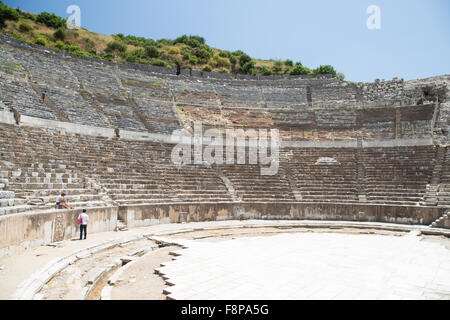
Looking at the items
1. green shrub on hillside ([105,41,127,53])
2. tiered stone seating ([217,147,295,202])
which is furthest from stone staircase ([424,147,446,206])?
green shrub on hillside ([105,41,127,53])

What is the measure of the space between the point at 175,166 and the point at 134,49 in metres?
26.3

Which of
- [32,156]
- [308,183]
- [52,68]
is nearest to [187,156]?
[308,183]

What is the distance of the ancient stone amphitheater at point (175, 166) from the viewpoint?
34.5ft

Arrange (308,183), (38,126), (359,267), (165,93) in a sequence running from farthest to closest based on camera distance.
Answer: (165,93)
(308,183)
(38,126)
(359,267)

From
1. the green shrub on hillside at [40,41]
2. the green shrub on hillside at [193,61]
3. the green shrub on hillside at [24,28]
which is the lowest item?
the green shrub on hillside at [40,41]

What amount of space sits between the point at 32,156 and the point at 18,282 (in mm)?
8009

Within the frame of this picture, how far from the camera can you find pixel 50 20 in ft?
120

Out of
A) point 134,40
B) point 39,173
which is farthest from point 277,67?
point 39,173

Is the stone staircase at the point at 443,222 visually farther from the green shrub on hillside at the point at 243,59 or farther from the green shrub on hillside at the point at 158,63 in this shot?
the green shrub on hillside at the point at 243,59

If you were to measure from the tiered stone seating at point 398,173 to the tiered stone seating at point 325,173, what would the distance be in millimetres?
875

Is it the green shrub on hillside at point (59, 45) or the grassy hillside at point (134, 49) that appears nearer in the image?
the green shrub on hillside at point (59, 45)

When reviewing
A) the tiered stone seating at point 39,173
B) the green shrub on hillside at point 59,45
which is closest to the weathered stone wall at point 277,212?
the tiered stone seating at point 39,173

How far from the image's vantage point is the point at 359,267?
8.41 m

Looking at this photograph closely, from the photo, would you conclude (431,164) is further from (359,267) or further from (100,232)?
(100,232)
